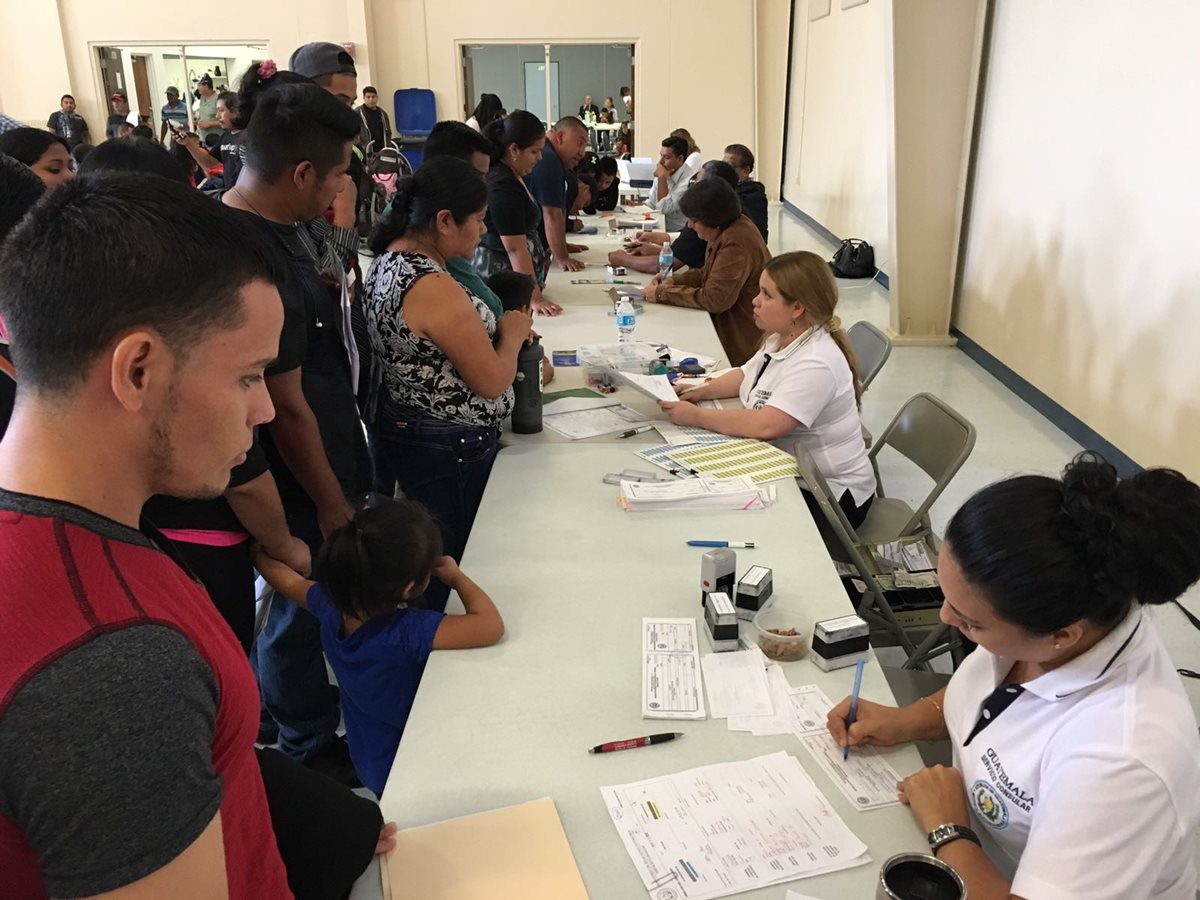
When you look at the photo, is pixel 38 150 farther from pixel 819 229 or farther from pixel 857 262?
pixel 819 229

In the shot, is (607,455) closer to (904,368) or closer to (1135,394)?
(1135,394)

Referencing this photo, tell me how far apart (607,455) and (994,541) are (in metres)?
1.42

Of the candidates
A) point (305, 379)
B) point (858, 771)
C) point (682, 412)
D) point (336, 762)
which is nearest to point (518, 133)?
point (682, 412)

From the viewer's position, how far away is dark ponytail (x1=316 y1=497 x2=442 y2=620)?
149 centimetres

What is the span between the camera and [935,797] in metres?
1.20

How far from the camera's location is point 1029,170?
480 centimetres

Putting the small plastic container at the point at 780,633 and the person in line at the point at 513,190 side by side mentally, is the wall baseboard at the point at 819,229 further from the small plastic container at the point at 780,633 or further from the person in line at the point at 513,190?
the small plastic container at the point at 780,633

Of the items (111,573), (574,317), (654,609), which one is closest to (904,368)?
(574,317)

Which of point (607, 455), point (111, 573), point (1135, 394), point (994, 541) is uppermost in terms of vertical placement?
point (111, 573)

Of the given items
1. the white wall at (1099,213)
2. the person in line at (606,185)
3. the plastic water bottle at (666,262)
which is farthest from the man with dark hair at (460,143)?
the person in line at (606,185)

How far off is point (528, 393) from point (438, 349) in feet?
1.59

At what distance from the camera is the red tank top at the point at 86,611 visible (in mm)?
619

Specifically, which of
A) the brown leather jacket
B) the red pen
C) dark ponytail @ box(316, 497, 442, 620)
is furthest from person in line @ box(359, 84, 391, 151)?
the red pen

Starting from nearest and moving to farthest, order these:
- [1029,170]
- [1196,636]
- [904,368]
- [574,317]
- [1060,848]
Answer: [1060,848]
[1196,636]
[574,317]
[1029,170]
[904,368]
